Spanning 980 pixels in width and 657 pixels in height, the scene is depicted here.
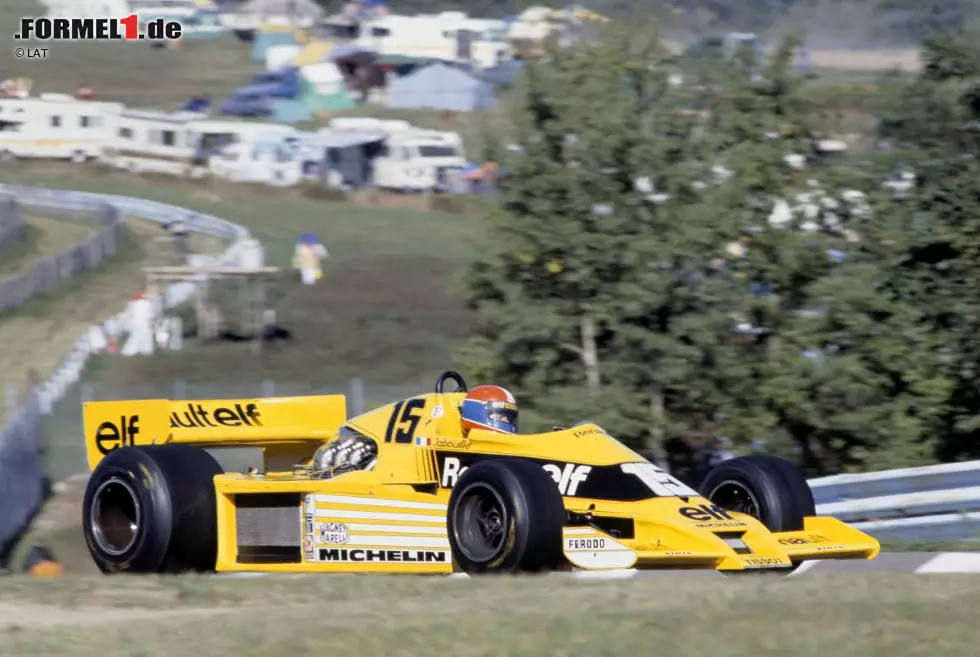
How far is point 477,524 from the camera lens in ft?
30.4

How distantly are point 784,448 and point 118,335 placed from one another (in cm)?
1505

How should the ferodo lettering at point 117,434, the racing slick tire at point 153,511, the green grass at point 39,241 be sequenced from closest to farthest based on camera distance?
1. the racing slick tire at point 153,511
2. the ferodo lettering at point 117,434
3. the green grass at point 39,241

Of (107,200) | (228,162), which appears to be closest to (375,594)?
(107,200)

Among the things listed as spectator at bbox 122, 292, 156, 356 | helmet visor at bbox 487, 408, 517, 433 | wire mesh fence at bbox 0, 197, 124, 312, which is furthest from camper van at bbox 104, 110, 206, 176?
helmet visor at bbox 487, 408, 517, 433

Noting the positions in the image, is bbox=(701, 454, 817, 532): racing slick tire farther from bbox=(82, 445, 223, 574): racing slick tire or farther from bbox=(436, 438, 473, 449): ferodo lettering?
bbox=(82, 445, 223, 574): racing slick tire

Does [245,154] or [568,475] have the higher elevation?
[245,154]

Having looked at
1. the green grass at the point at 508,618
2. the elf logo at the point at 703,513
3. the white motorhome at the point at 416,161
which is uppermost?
the white motorhome at the point at 416,161

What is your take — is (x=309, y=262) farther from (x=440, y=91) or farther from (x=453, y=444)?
(x=453, y=444)

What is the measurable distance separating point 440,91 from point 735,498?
52395 millimetres

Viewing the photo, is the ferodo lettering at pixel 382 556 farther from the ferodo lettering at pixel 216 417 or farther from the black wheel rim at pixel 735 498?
the black wheel rim at pixel 735 498

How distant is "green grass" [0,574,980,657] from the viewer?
6.52 metres

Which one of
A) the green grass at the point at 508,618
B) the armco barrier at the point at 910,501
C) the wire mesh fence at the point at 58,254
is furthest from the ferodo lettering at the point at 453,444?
the wire mesh fence at the point at 58,254

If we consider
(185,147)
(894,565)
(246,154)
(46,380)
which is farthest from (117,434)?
(185,147)

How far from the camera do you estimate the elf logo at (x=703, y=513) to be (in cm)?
912
